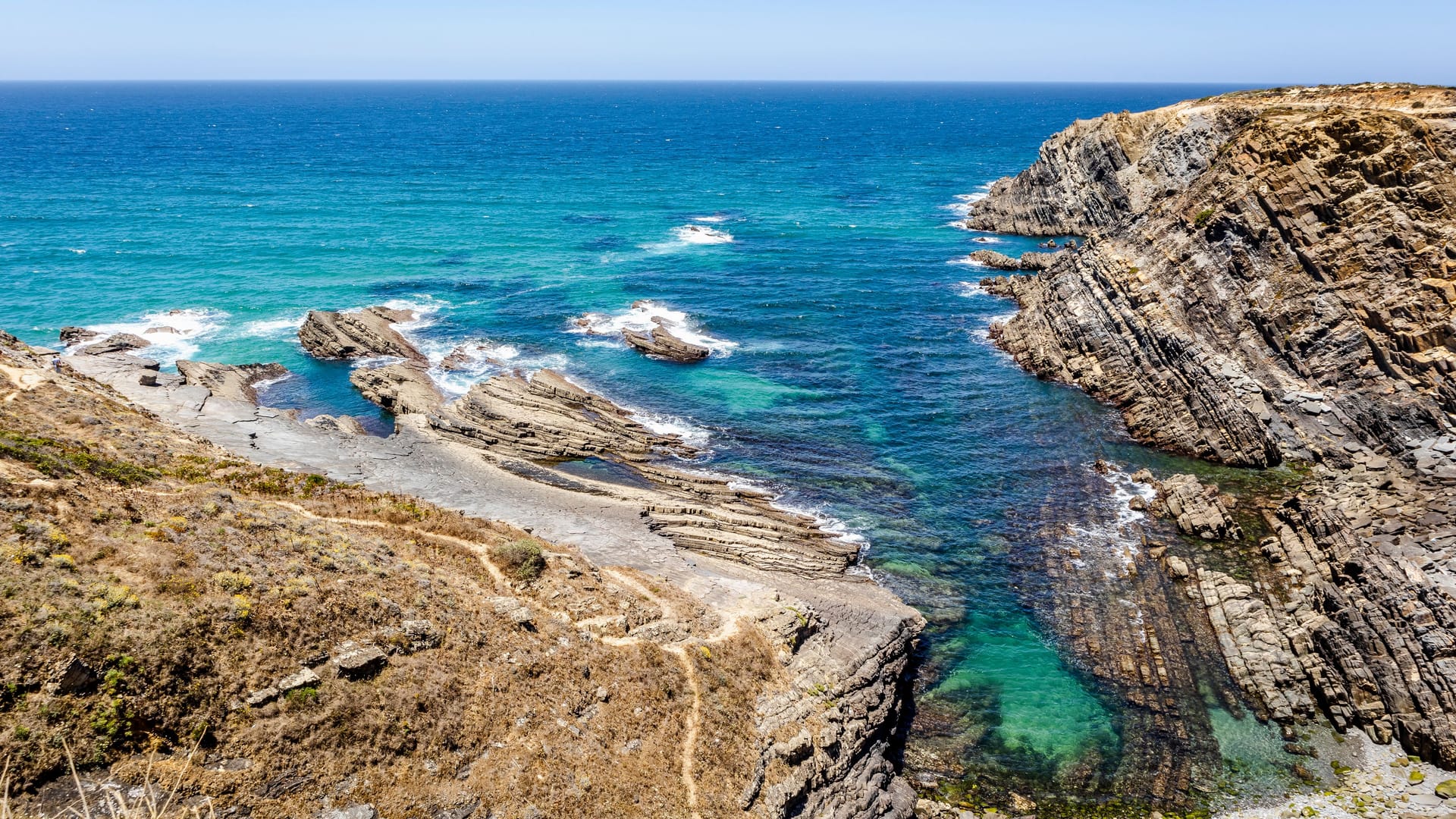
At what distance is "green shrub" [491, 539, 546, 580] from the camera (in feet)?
105

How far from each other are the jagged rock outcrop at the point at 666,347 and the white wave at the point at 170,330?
36649 mm

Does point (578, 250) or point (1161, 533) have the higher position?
point (578, 250)

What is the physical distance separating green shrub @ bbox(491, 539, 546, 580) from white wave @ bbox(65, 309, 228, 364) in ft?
160

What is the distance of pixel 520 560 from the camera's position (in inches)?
1287

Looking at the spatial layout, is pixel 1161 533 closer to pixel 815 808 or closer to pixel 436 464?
pixel 815 808

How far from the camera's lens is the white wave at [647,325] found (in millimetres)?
74250

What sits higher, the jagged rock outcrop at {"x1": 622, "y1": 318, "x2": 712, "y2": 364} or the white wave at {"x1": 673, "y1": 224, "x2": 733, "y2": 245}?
the white wave at {"x1": 673, "y1": 224, "x2": 733, "y2": 245}

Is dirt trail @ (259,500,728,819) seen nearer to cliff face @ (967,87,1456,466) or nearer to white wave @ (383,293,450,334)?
cliff face @ (967,87,1456,466)

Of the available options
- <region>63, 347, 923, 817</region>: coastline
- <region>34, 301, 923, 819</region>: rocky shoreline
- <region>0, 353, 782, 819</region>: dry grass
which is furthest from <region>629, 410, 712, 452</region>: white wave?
<region>0, 353, 782, 819</region>: dry grass

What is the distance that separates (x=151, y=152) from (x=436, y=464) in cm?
18510

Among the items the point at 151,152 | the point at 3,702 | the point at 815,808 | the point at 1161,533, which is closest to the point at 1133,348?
the point at 1161,533

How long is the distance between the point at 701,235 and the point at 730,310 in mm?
35812

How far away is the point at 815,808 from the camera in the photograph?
26266mm

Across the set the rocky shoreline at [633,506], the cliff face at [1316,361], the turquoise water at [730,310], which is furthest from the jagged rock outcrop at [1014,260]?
the rocky shoreline at [633,506]
